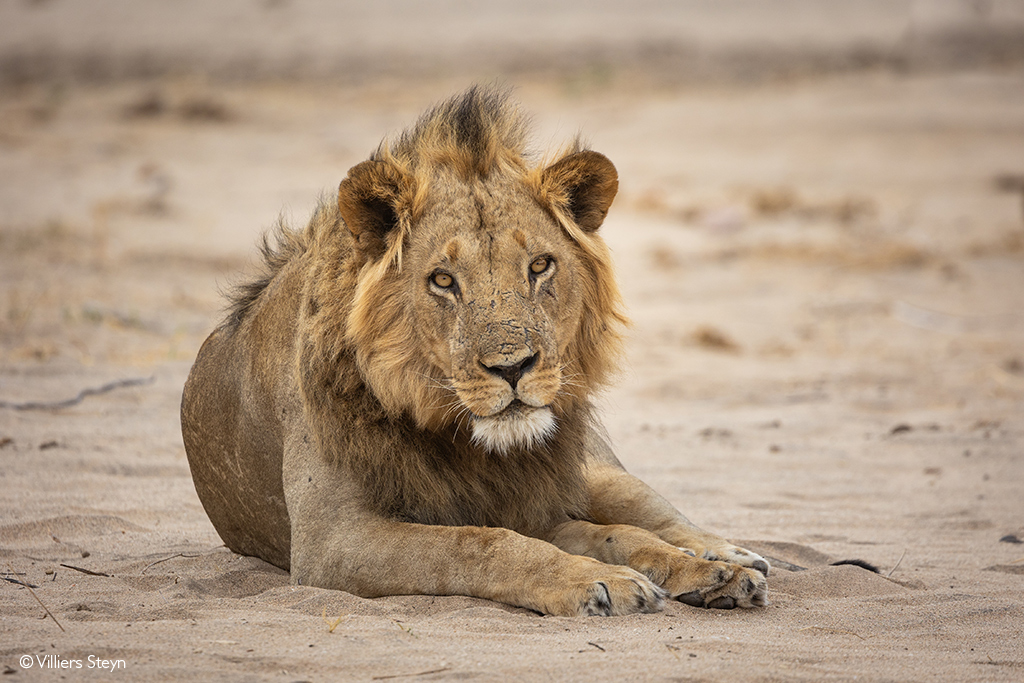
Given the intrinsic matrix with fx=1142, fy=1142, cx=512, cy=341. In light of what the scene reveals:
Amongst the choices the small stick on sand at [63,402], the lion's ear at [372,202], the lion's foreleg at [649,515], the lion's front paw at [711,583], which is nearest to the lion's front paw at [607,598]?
the lion's front paw at [711,583]

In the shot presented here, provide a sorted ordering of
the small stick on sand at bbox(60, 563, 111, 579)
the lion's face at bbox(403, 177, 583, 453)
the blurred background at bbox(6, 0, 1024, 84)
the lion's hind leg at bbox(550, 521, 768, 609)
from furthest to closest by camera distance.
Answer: the blurred background at bbox(6, 0, 1024, 84)
the small stick on sand at bbox(60, 563, 111, 579)
the lion's hind leg at bbox(550, 521, 768, 609)
the lion's face at bbox(403, 177, 583, 453)

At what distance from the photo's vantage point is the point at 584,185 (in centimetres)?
383

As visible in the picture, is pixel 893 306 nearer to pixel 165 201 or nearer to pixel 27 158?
pixel 165 201

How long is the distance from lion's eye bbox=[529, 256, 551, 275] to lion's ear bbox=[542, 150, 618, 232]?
0.85 ft

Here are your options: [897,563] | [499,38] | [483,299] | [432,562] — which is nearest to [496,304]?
[483,299]

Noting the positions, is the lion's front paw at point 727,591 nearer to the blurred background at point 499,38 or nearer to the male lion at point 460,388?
the male lion at point 460,388

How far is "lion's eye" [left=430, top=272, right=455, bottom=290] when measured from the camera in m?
3.50

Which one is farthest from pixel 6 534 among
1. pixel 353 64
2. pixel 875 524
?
pixel 353 64

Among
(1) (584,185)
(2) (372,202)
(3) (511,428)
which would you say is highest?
(1) (584,185)

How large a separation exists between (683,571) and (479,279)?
1.08m

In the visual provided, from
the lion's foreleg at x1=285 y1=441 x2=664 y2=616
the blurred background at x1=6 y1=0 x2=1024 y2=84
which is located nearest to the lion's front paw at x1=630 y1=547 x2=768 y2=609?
the lion's foreleg at x1=285 y1=441 x2=664 y2=616

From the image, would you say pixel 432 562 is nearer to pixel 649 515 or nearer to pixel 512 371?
pixel 512 371

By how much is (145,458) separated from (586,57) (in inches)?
1056

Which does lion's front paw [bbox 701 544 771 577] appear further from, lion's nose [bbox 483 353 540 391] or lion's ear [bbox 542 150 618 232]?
lion's ear [bbox 542 150 618 232]
